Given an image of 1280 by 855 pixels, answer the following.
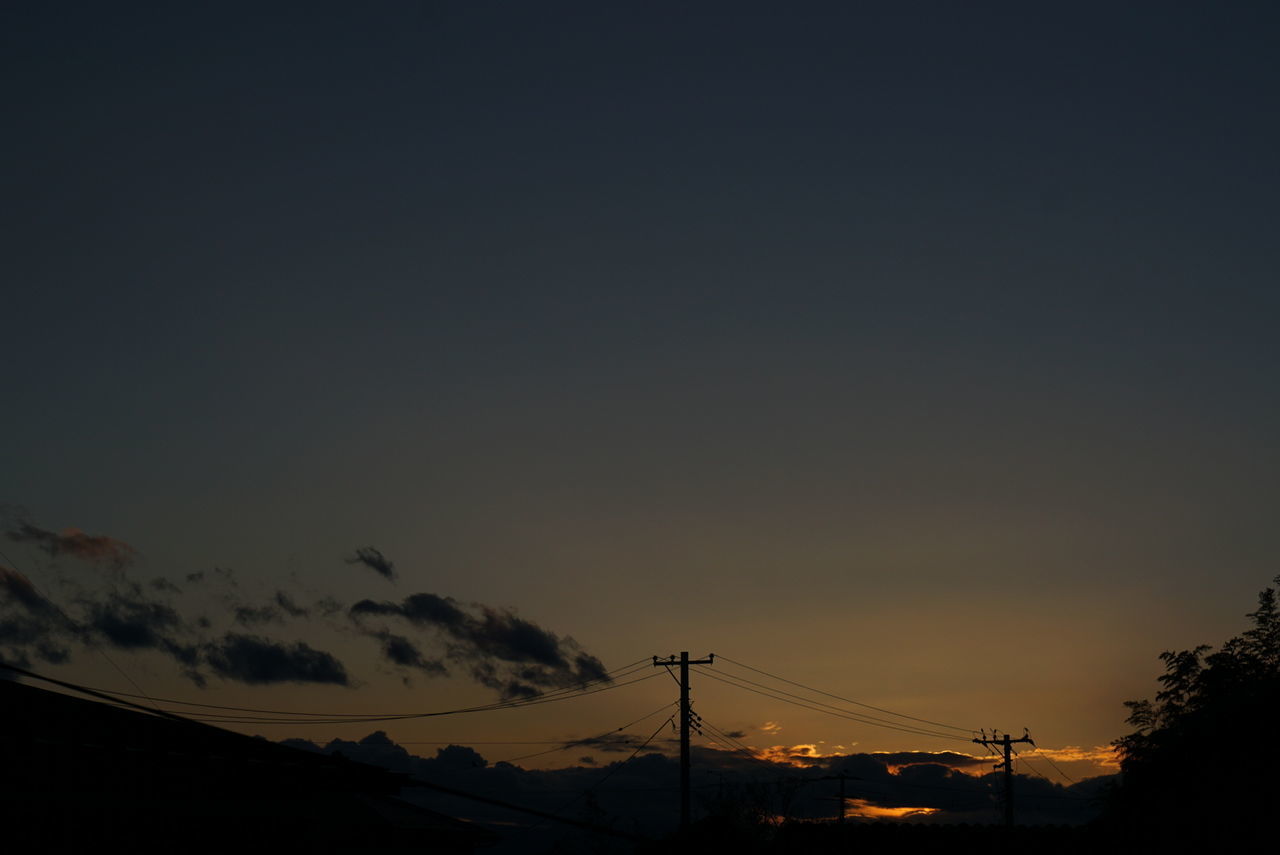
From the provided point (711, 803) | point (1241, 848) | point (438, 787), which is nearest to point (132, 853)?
point (438, 787)

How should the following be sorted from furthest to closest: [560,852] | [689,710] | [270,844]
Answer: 1. [560,852]
2. [689,710]
3. [270,844]

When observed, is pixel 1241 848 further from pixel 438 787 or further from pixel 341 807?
pixel 341 807

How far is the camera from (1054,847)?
132 ft

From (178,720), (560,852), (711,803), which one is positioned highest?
(178,720)

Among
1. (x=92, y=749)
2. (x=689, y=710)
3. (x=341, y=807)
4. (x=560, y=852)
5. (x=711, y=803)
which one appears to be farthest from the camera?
Result: (x=560, y=852)

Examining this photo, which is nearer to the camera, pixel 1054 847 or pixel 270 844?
pixel 270 844

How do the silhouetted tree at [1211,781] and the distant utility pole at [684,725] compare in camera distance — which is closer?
the silhouetted tree at [1211,781]

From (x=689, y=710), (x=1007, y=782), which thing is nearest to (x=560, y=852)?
(x=1007, y=782)

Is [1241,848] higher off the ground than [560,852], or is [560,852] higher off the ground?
[1241,848]

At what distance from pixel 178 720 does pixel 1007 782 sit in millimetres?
66943

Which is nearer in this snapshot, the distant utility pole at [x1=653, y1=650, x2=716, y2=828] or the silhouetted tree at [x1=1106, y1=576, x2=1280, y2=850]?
the silhouetted tree at [x1=1106, y1=576, x2=1280, y2=850]

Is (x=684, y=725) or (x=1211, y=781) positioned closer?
(x=1211, y=781)

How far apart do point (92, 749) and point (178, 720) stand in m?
1.25

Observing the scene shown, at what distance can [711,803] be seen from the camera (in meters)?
61.1
